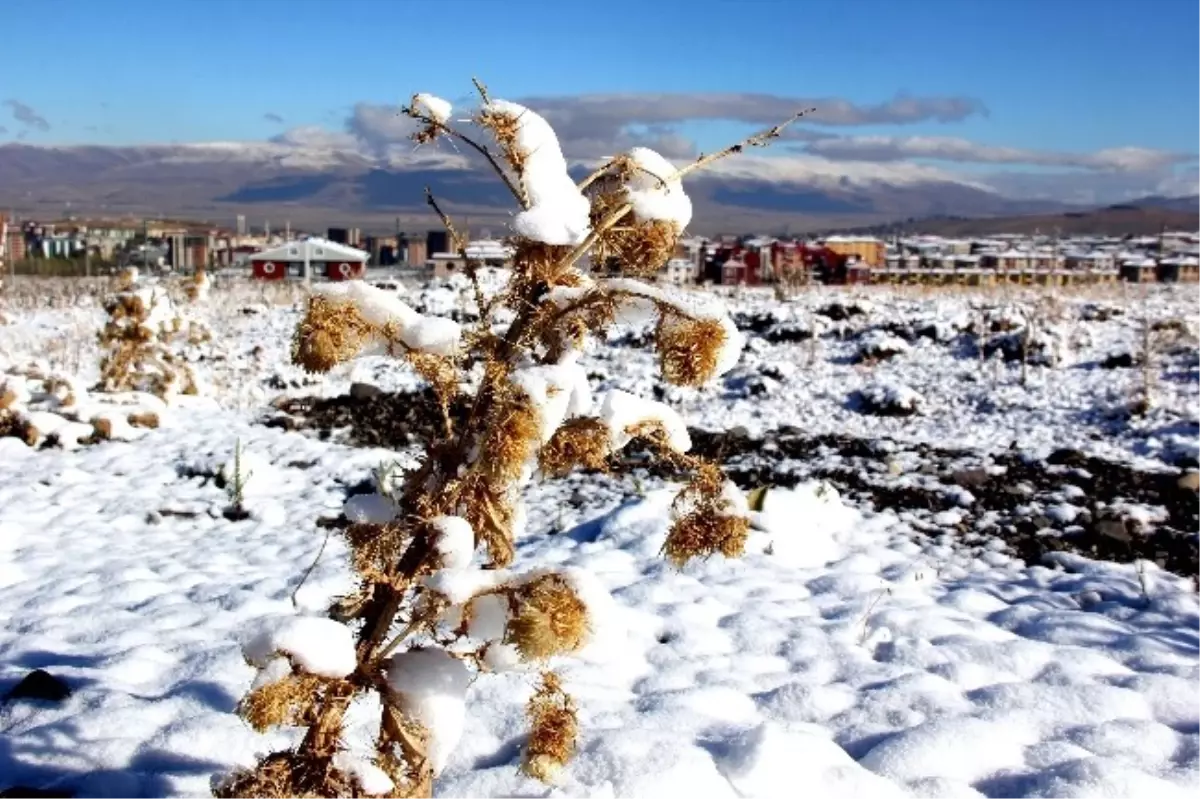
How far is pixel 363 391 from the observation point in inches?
433

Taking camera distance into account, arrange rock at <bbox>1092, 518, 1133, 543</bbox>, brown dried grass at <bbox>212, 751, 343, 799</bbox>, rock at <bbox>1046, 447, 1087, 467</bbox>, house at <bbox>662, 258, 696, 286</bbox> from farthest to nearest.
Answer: rock at <bbox>1046, 447, 1087, 467</bbox>, rock at <bbox>1092, 518, 1133, 543</bbox>, house at <bbox>662, 258, 696, 286</bbox>, brown dried grass at <bbox>212, 751, 343, 799</bbox>

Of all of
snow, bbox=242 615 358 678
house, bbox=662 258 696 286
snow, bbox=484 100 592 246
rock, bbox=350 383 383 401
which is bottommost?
rock, bbox=350 383 383 401

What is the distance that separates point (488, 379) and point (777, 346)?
40.9ft

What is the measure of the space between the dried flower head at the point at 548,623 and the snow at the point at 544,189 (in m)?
0.74

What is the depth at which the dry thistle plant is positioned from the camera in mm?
2258

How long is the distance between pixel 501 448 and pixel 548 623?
14.6 inches

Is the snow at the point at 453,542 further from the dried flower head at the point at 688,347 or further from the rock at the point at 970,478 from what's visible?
the rock at the point at 970,478

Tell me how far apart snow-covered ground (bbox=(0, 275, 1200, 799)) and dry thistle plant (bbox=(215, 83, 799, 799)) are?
25 centimetres

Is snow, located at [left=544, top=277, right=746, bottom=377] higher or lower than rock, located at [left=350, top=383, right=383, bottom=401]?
higher

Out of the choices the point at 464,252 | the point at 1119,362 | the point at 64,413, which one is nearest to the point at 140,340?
the point at 64,413

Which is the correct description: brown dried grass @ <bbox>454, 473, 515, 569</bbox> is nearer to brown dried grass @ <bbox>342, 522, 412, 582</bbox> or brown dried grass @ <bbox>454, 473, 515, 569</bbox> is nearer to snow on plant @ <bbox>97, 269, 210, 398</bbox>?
brown dried grass @ <bbox>342, 522, 412, 582</bbox>

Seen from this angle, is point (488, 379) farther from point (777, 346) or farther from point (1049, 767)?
point (777, 346)

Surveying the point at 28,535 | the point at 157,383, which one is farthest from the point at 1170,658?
the point at 157,383

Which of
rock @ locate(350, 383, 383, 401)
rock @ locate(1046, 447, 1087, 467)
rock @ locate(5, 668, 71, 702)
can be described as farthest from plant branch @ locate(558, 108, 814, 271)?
rock @ locate(350, 383, 383, 401)
